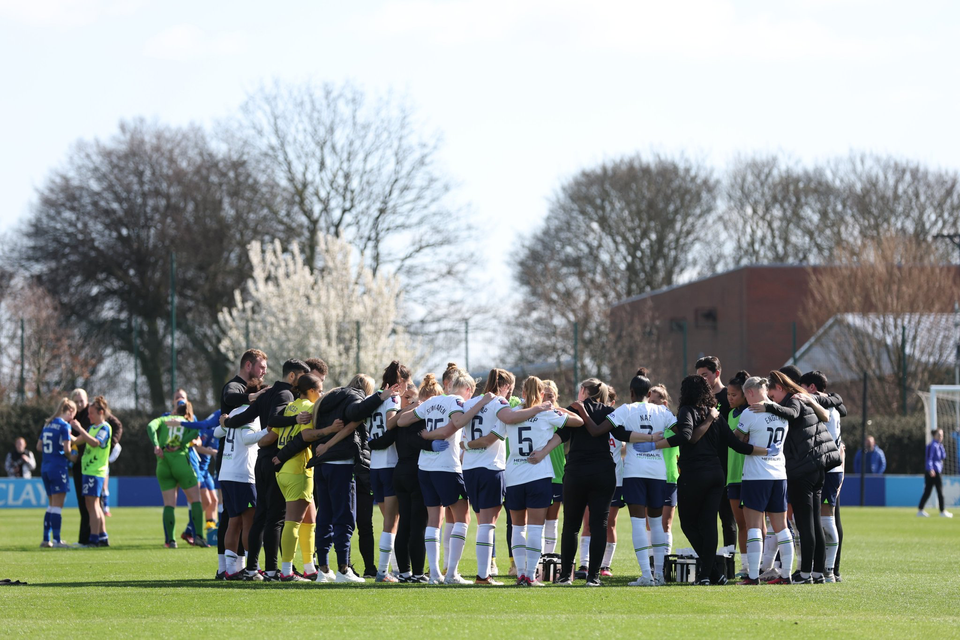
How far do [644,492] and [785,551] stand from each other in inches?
55.5

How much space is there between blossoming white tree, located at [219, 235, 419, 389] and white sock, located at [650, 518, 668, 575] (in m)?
27.5

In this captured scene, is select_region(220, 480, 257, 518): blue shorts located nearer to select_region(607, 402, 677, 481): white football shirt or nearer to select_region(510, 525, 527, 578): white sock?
select_region(510, 525, 527, 578): white sock

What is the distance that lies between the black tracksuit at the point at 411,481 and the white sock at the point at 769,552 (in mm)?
3309

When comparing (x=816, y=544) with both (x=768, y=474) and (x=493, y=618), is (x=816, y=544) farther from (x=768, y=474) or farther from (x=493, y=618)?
(x=493, y=618)

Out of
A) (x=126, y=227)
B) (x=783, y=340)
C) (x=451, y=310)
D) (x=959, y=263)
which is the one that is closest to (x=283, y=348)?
(x=451, y=310)

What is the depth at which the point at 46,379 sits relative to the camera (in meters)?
40.2

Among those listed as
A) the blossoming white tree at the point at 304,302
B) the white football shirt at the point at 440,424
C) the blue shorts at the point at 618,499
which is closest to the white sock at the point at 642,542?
the white football shirt at the point at 440,424

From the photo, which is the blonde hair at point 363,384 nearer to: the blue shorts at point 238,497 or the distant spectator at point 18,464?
the blue shorts at point 238,497

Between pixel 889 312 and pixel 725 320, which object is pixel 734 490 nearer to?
pixel 889 312

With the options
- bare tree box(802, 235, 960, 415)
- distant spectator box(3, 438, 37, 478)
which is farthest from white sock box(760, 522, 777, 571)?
bare tree box(802, 235, 960, 415)

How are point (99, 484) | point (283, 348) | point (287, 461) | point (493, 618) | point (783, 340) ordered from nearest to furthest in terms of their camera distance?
1. point (493, 618)
2. point (287, 461)
3. point (99, 484)
4. point (783, 340)
5. point (283, 348)

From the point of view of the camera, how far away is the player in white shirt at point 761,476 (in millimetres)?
10875

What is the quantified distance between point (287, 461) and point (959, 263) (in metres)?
38.9

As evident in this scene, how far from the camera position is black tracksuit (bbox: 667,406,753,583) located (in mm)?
10773
